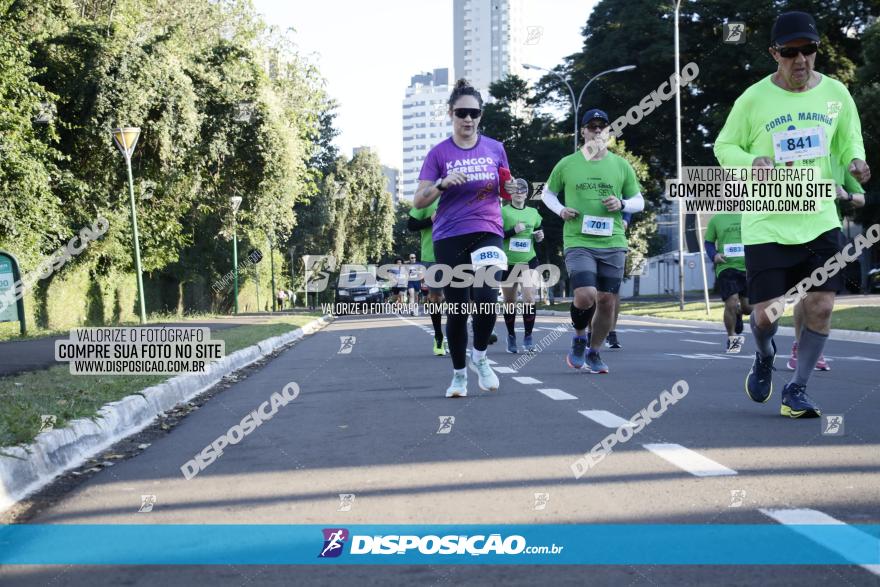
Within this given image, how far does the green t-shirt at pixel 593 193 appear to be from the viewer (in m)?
9.98

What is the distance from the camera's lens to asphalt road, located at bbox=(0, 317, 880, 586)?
3475 millimetres

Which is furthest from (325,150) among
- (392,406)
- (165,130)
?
(392,406)

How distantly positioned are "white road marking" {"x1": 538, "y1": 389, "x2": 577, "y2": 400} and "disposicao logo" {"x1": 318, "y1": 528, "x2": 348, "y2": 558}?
4.26m

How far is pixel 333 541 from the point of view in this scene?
3.82 metres

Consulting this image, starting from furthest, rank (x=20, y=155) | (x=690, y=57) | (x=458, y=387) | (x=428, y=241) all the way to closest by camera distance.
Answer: (x=690, y=57) → (x=20, y=155) → (x=428, y=241) → (x=458, y=387)

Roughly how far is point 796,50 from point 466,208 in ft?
8.65

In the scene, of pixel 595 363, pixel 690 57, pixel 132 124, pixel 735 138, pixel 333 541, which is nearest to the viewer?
pixel 333 541

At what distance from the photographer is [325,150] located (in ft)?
246

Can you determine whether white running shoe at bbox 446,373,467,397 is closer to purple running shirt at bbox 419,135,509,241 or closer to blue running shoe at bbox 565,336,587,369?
purple running shirt at bbox 419,135,509,241

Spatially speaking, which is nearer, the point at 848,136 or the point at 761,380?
the point at 848,136

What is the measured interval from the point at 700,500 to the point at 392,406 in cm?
397

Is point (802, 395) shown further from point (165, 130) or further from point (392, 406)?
point (165, 130)

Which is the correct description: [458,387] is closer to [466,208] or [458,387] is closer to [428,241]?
[466,208]

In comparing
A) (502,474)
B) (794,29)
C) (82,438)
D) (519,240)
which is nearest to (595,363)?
(519,240)
